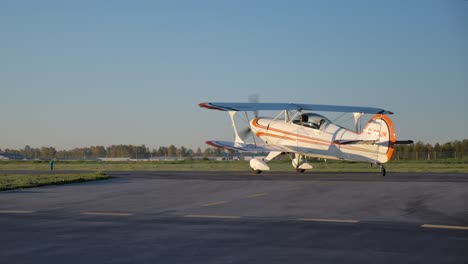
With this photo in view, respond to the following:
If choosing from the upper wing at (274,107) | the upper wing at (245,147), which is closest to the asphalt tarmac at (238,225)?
→ the upper wing at (274,107)

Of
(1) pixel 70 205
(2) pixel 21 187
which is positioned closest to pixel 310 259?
(1) pixel 70 205

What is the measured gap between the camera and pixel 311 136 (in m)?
32.7

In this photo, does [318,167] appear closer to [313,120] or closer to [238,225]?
[313,120]

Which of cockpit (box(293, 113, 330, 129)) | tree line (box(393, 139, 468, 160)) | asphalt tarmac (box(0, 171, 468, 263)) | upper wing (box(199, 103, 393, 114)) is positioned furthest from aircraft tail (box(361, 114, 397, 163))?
tree line (box(393, 139, 468, 160))

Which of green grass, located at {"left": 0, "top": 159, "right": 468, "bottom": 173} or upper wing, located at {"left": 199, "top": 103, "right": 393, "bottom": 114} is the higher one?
upper wing, located at {"left": 199, "top": 103, "right": 393, "bottom": 114}

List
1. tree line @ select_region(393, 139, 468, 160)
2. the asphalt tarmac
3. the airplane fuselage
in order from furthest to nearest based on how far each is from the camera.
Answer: tree line @ select_region(393, 139, 468, 160) < the airplane fuselage < the asphalt tarmac

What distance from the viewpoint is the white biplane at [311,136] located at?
29984mm

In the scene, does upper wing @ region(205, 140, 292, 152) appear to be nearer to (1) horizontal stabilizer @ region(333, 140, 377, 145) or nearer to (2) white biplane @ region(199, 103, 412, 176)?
(2) white biplane @ region(199, 103, 412, 176)

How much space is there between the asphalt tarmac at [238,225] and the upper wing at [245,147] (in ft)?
39.9

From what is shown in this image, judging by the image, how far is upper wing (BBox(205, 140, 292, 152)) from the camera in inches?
1340

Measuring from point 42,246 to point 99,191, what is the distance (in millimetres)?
11489

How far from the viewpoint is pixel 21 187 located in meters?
22.7

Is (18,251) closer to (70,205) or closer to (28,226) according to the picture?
(28,226)

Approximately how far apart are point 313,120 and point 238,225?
68.9 ft
